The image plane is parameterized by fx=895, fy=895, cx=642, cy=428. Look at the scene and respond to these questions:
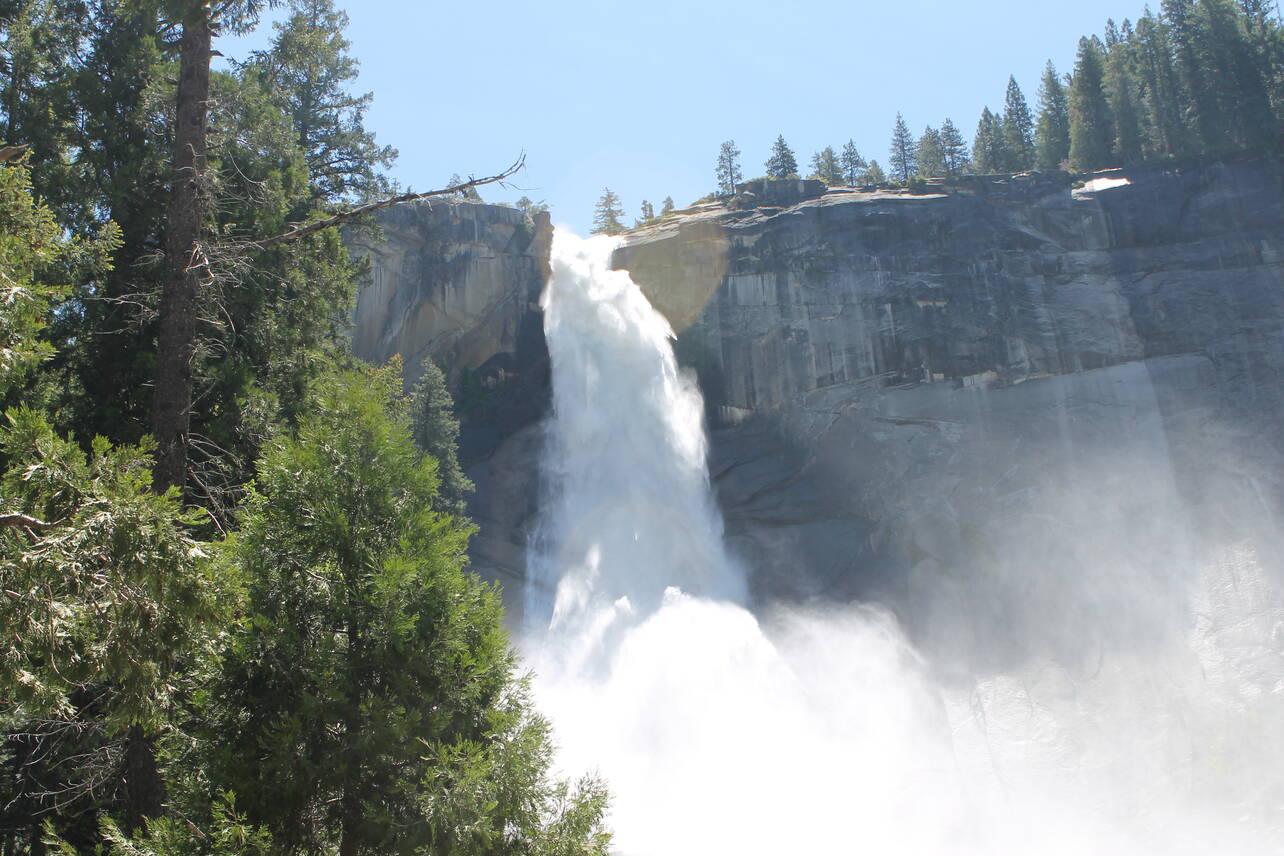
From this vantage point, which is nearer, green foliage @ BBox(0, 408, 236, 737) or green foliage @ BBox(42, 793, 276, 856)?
green foliage @ BBox(0, 408, 236, 737)

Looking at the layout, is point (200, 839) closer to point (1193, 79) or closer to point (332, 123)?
point (332, 123)

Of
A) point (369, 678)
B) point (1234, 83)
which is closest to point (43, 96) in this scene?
point (369, 678)

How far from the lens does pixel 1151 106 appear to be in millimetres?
34812

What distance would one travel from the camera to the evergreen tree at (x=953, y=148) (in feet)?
140

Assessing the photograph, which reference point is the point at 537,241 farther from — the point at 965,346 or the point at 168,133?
the point at 168,133

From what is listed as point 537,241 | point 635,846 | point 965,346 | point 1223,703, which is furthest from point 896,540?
point 537,241

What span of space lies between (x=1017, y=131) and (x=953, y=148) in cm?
456

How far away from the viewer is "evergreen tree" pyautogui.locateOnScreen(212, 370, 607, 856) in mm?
4875

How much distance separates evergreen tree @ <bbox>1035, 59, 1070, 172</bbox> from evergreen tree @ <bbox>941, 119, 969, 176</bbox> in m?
3.54

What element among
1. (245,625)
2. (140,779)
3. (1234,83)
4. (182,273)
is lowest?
(140,779)

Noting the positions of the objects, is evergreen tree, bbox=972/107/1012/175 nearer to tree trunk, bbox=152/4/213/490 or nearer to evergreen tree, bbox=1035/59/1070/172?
evergreen tree, bbox=1035/59/1070/172

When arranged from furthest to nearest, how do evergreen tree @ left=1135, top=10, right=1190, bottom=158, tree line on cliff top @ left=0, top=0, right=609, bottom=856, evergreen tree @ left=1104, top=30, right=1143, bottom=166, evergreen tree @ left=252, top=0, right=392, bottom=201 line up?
evergreen tree @ left=1104, top=30, right=1143, bottom=166
evergreen tree @ left=1135, top=10, right=1190, bottom=158
evergreen tree @ left=252, top=0, right=392, bottom=201
tree line on cliff top @ left=0, top=0, right=609, bottom=856

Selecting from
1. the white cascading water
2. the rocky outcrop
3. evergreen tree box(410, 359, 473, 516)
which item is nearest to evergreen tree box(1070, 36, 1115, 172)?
the white cascading water

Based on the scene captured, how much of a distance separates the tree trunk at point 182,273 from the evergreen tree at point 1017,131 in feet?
116
